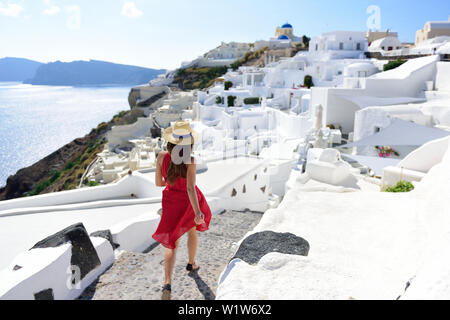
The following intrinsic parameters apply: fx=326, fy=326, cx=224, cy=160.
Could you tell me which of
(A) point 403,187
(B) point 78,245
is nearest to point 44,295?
(B) point 78,245

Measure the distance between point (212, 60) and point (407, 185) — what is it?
64.3 m

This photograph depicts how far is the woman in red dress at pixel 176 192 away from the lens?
292cm

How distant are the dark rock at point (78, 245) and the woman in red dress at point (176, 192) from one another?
68cm

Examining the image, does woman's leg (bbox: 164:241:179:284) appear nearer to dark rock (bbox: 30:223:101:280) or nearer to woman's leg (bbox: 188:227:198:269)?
woman's leg (bbox: 188:227:198:269)

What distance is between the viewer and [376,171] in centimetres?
1015

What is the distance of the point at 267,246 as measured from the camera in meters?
3.00

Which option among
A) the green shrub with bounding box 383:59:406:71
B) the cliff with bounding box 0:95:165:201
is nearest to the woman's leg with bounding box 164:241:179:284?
the cliff with bounding box 0:95:165:201

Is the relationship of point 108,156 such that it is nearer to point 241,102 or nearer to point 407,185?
point 241,102

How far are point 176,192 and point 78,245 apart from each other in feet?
3.42

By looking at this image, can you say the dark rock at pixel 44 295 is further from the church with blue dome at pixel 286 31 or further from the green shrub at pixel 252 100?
the church with blue dome at pixel 286 31

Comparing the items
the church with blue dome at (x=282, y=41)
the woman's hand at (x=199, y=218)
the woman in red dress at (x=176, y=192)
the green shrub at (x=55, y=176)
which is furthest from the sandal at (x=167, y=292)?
the church with blue dome at (x=282, y=41)

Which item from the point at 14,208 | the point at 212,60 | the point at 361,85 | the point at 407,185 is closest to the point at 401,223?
the point at 407,185

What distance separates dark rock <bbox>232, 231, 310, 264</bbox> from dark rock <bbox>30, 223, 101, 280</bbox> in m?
1.39
